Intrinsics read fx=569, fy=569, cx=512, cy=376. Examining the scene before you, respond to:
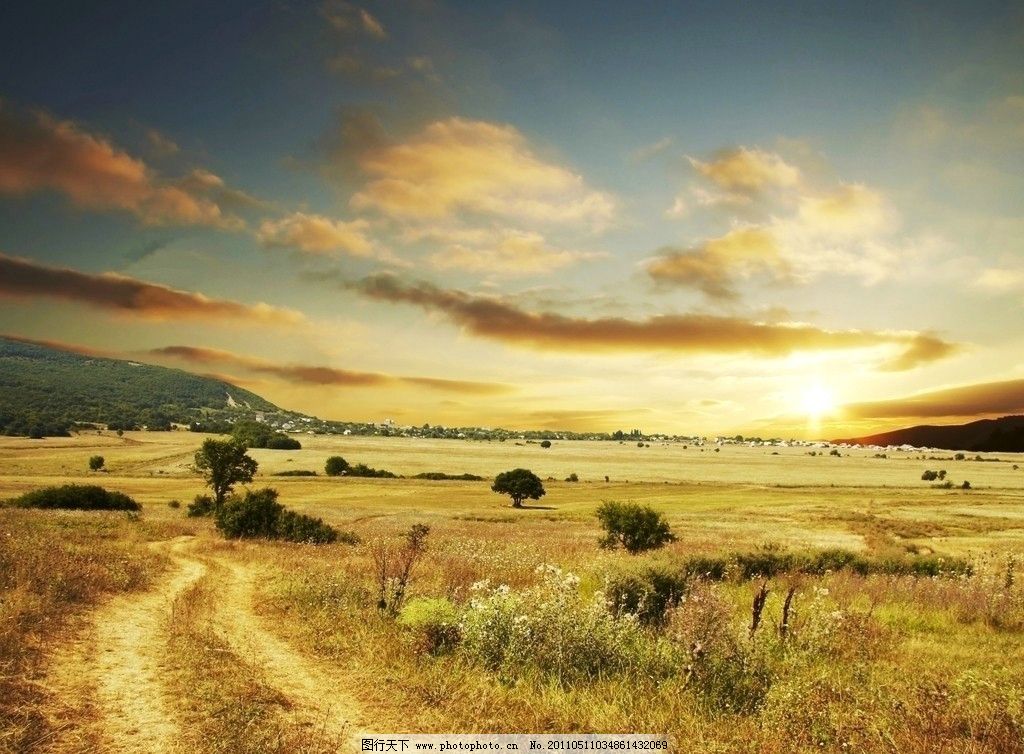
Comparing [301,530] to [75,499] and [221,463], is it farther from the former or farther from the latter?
[75,499]

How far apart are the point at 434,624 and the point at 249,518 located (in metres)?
27.3

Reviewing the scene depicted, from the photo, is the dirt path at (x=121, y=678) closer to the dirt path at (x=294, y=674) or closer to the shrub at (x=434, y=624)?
the dirt path at (x=294, y=674)

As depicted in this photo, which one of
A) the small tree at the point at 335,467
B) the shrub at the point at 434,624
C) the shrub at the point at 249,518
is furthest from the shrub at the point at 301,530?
the small tree at the point at 335,467

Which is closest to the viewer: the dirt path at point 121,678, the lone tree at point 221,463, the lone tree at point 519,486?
the dirt path at point 121,678

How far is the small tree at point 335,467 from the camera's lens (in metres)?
115

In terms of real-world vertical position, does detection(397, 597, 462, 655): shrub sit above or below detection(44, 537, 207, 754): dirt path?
above

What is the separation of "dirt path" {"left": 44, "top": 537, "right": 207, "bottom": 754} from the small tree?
106579 mm

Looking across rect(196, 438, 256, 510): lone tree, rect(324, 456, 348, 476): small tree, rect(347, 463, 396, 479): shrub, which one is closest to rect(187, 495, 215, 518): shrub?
rect(196, 438, 256, 510): lone tree

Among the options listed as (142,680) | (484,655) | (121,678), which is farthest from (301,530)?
(484,655)

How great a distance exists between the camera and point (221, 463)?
57656 mm

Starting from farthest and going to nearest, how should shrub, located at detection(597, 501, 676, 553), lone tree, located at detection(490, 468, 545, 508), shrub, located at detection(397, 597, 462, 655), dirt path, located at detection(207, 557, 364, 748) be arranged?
lone tree, located at detection(490, 468, 545, 508) < shrub, located at detection(597, 501, 676, 553) < shrub, located at detection(397, 597, 462, 655) < dirt path, located at detection(207, 557, 364, 748)

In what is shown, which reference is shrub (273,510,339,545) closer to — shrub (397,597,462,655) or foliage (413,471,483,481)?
shrub (397,597,462,655)

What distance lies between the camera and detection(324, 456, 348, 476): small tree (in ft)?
378

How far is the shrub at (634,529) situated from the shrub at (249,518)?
2027cm
